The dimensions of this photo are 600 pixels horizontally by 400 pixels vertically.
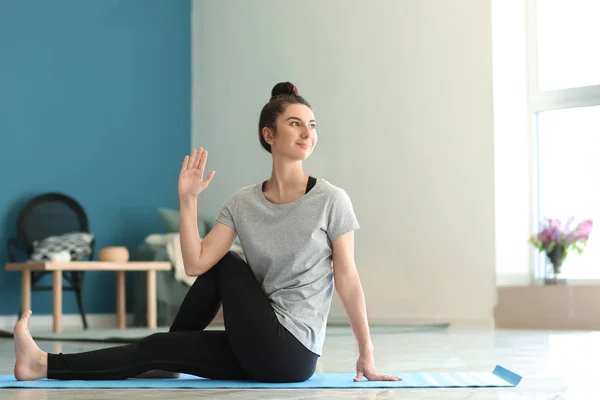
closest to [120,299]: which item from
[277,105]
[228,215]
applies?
[228,215]

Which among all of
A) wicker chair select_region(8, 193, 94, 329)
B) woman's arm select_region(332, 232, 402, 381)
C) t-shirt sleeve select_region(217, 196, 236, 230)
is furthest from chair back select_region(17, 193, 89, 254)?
woman's arm select_region(332, 232, 402, 381)

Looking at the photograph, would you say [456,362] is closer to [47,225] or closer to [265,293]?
[265,293]

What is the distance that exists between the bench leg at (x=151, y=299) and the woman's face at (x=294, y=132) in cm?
379

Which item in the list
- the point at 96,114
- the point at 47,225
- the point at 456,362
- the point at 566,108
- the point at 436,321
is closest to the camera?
the point at 456,362

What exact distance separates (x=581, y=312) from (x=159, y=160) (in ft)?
10.9

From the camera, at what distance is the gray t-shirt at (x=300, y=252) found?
216 cm

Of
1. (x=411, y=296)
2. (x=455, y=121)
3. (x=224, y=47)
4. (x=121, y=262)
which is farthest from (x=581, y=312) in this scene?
(x=224, y=47)

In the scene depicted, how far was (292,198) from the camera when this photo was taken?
2.25 metres

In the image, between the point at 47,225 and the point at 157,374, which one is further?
the point at 47,225

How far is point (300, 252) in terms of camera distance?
2.16m

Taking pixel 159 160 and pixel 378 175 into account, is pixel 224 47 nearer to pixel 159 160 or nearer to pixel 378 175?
pixel 159 160

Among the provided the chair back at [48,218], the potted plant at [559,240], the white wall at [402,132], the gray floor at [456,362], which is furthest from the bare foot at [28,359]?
the potted plant at [559,240]

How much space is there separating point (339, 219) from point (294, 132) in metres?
0.24

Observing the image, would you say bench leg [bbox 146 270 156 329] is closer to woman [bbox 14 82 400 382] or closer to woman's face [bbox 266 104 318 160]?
woman [bbox 14 82 400 382]
